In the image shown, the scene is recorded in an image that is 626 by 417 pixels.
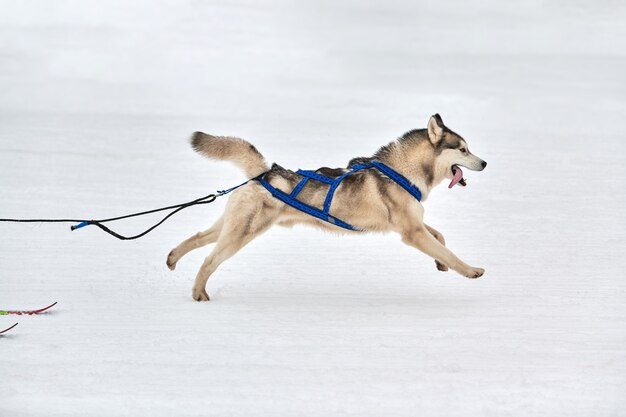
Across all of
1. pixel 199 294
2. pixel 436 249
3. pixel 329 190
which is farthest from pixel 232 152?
pixel 436 249

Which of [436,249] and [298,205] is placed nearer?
[298,205]

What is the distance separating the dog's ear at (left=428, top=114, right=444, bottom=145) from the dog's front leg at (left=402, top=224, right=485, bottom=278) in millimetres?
604

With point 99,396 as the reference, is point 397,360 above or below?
above

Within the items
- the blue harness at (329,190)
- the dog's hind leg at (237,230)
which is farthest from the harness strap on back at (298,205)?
the dog's hind leg at (237,230)

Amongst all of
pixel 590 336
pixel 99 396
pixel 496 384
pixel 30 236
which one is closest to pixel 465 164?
pixel 590 336

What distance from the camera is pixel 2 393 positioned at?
4656 millimetres

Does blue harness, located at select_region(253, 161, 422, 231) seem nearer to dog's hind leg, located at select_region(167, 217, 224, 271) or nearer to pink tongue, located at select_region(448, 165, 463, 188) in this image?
pink tongue, located at select_region(448, 165, 463, 188)

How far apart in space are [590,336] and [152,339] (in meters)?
2.52

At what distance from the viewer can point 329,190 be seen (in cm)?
630

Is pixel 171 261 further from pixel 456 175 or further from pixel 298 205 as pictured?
pixel 456 175

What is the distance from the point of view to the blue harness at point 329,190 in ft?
20.4

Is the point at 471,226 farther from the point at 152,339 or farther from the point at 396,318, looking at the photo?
the point at 152,339

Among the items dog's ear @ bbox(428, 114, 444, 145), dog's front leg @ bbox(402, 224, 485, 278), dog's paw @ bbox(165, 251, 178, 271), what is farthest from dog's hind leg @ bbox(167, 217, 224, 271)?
→ dog's ear @ bbox(428, 114, 444, 145)

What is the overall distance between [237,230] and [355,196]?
82 centimetres
